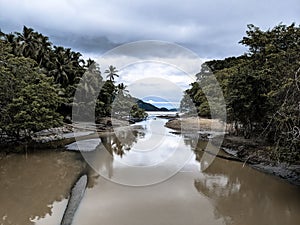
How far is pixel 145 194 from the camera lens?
9.10 meters

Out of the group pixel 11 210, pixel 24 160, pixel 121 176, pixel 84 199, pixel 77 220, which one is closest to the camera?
pixel 77 220

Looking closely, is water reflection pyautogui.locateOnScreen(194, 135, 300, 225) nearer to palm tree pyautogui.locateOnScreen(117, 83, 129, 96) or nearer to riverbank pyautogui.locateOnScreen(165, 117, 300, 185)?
riverbank pyautogui.locateOnScreen(165, 117, 300, 185)

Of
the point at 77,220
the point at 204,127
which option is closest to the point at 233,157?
the point at 77,220

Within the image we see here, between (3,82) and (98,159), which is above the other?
(3,82)

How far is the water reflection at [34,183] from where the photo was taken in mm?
7461

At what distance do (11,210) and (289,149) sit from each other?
811 centimetres

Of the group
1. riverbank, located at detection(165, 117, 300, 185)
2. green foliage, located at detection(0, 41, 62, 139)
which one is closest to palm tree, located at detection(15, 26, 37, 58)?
green foliage, located at detection(0, 41, 62, 139)

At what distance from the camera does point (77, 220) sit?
6906mm

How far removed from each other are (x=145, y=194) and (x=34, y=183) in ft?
13.5

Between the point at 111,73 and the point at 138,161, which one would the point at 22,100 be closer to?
the point at 138,161

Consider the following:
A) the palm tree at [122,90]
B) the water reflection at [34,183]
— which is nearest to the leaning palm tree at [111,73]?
the palm tree at [122,90]

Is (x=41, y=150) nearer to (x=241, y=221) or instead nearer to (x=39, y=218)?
(x=39, y=218)

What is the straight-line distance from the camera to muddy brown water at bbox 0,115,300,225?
287 inches

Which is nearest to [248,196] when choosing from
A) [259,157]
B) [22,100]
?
[259,157]
